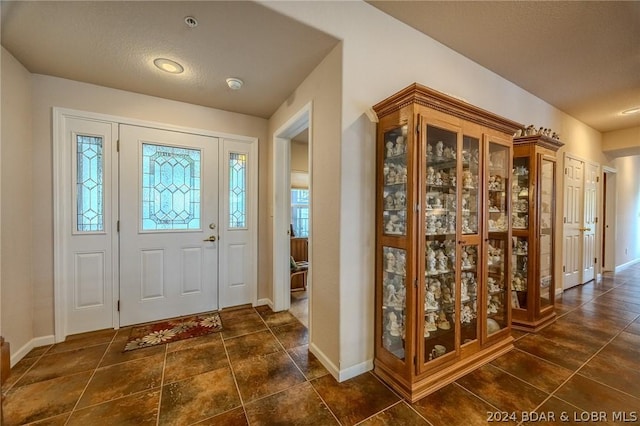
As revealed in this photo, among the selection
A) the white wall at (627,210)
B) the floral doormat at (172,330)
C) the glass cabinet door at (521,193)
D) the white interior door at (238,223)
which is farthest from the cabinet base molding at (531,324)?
the white wall at (627,210)

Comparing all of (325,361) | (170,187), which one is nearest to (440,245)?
(325,361)

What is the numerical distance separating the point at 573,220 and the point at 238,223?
5137 mm

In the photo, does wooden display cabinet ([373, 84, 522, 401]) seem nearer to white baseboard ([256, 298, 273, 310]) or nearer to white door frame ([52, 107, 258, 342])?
white baseboard ([256, 298, 273, 310])

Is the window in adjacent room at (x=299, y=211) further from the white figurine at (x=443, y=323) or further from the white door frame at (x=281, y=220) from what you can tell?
the white figurine at (x=443, y=323)

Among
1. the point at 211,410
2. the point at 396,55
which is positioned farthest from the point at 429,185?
the point at 211,410

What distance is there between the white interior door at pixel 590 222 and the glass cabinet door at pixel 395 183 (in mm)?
4389

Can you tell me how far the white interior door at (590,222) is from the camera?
4.28 metres

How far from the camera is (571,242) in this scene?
13.4 feet

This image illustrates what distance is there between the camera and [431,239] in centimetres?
195

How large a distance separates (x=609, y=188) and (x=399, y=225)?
6.08 m

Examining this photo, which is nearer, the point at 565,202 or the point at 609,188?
the point at 565,202

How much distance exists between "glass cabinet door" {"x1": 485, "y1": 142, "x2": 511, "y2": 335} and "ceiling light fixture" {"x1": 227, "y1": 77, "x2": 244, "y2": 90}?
8.01ft

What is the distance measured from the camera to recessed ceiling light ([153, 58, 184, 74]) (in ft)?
7.22

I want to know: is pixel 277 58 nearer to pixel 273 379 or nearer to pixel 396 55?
pixel 396 55
